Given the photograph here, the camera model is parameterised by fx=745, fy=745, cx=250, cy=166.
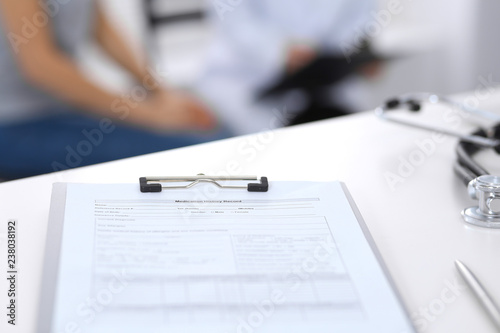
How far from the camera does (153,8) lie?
7.48 feet

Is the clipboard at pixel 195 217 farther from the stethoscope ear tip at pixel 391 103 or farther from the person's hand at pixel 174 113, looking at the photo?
the person's hand at pixel 174 113

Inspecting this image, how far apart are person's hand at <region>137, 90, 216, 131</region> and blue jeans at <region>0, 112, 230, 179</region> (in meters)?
0.04

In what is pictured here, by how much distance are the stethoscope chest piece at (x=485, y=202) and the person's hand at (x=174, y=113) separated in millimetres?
1655

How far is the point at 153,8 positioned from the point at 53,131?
48 centimetres

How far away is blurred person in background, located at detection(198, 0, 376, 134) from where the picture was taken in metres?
2.40

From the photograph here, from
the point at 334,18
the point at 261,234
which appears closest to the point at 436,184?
the point at 261,234

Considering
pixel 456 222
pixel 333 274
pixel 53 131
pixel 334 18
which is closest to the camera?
pixel 333 274

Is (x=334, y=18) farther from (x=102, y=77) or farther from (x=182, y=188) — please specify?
(x=182, y=188)

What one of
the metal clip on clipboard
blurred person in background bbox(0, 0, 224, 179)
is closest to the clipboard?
the metal clip on clipboard

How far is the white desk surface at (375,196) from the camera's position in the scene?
2.04 feet

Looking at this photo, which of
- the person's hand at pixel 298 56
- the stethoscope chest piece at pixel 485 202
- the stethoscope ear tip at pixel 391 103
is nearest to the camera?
the stethoscope chest piece at pixel 485 202

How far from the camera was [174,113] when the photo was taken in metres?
2.39

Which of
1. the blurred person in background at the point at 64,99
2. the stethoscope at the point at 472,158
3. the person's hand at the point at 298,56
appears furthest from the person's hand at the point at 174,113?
the stethoscope at the point at 472,158

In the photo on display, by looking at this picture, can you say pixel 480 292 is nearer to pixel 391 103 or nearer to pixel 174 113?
pixel 391 103
